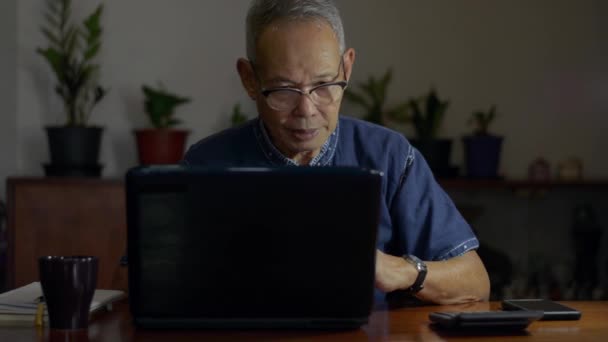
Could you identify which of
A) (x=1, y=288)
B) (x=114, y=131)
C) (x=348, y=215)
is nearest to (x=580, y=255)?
(x=114, y=131)

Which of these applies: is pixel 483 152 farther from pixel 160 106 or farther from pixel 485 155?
pixel 160 106

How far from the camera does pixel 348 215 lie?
1.23 metres

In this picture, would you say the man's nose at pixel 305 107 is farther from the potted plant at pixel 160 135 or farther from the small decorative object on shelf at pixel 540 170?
the small decorative object on shelf at pixel 540 170

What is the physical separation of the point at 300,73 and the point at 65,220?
6.06ft

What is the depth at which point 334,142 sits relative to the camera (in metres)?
2.04

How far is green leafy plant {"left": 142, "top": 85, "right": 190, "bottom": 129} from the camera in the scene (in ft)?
11.6

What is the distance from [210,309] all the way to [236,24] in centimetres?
260

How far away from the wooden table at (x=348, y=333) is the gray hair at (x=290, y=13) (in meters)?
0.65

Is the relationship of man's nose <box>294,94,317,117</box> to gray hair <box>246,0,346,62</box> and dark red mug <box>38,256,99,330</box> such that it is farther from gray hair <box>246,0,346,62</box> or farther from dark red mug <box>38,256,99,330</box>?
dark red mug <box>38,256,99,330</box>

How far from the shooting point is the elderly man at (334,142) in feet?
5.81

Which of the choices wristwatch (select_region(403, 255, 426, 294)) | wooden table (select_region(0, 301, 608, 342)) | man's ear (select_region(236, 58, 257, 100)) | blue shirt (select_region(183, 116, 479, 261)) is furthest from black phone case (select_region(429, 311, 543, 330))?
man's ear (select_region(236, 58, 257, 100))

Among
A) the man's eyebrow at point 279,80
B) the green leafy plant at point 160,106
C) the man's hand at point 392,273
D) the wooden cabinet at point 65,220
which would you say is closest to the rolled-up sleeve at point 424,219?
the man's hand at point 392,273

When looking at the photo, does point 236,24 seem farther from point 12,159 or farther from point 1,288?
point 1,288

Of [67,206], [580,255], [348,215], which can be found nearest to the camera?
[348,215]
